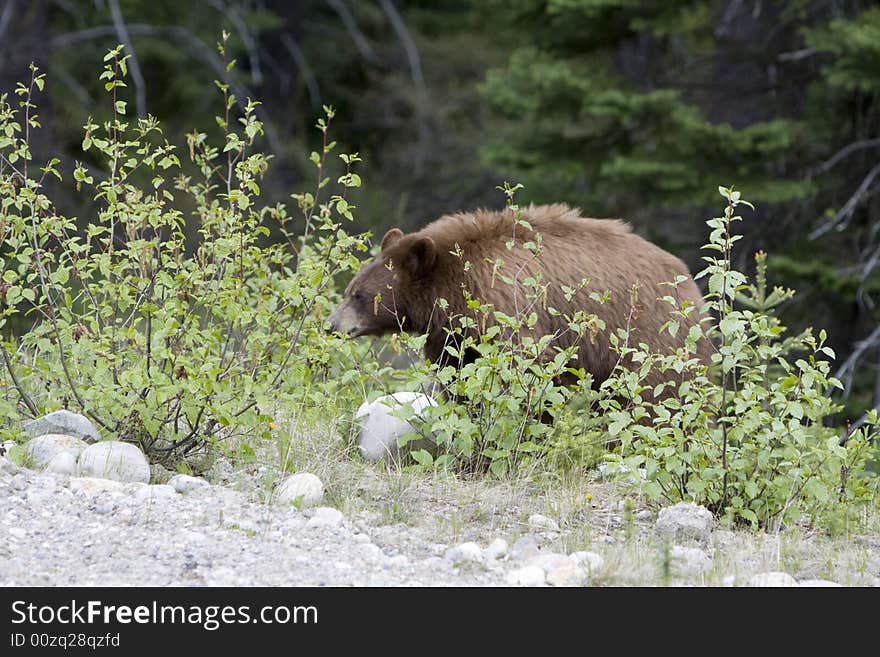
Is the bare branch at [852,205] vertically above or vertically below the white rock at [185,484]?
above

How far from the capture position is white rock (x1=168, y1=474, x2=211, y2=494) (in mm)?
4977

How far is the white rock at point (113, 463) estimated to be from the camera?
5.03 meters

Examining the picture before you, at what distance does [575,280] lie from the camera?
653cm

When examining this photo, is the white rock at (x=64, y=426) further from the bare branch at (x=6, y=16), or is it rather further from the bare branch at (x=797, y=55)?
the bare branch at (x=6, y=16)

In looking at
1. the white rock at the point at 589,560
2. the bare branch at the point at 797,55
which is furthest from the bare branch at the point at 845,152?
the white rock at the point at 589,560

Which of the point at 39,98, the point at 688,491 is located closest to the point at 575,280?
the point at 688,491

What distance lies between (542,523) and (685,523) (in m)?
0.57

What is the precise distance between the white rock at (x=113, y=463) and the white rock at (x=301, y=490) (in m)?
0.57

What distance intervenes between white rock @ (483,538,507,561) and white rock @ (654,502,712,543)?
30.7 inches

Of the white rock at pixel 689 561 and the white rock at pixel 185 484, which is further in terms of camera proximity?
the white rock at pixel 185 484

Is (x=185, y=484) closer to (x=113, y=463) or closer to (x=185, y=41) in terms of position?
(x=113, y=463)

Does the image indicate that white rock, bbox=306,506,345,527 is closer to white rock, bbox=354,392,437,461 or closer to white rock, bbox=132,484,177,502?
white rock, bbox=132,484,177,502

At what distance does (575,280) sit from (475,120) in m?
14.5

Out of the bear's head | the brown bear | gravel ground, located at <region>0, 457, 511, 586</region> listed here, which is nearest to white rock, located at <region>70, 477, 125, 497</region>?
gravel ground, located at <region>0, 457, 511, 586</region>
